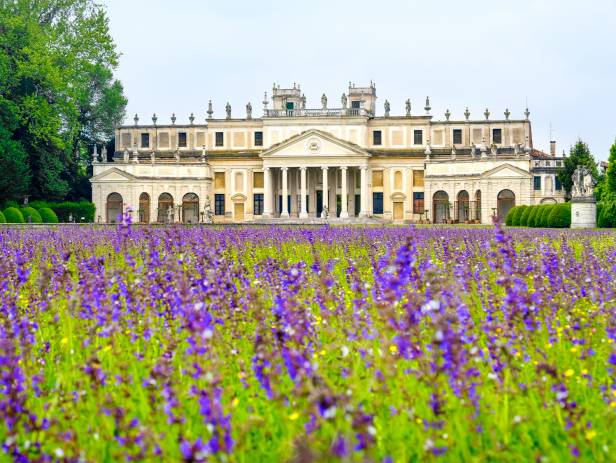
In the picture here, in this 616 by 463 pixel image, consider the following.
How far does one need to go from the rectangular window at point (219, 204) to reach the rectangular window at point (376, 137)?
1839 centimetres

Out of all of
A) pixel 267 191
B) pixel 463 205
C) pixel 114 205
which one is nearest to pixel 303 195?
pixel 267 191

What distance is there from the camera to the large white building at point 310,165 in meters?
79.2

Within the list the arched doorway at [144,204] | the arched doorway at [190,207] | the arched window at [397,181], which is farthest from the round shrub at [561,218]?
the arched doorway at [144,204]

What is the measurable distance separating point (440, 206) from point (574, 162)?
61.7 ft

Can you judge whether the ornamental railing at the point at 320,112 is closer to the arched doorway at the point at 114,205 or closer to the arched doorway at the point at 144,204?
the arched doorway at the point at 144,204

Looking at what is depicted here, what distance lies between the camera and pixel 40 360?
281 inches

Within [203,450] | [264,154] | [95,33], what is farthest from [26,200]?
[203,450]

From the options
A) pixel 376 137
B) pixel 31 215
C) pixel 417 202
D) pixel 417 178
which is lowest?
pixel 31 215

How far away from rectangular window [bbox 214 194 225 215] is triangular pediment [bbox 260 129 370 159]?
301 inches

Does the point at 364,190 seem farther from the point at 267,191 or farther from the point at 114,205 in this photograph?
the point at 114,205

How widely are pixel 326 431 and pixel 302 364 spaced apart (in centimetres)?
76

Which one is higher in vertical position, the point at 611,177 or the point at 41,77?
the point at 41,77

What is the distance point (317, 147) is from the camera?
8288 cm

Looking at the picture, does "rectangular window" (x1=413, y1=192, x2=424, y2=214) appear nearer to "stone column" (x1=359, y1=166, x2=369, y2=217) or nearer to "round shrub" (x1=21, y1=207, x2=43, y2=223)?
"stone column" (x1=359, y1=166, x2=369, y2=217)
